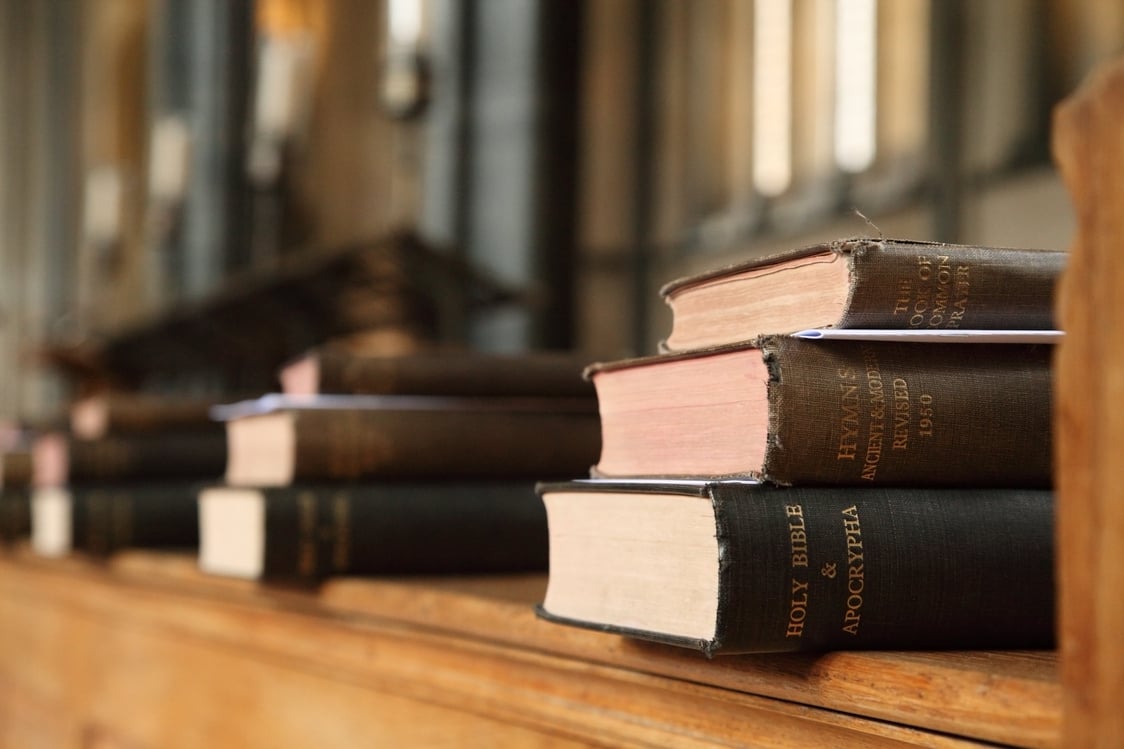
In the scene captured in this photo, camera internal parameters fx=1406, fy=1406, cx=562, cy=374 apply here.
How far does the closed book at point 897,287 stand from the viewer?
78 centimetres

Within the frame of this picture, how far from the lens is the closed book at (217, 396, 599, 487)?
4.39ft

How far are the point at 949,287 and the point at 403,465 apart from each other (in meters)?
0.69

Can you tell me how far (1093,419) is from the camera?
0.51m

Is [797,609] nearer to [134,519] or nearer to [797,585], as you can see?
[797,585]

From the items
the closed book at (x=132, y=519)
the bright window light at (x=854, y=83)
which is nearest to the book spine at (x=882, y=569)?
the closed book at (x=132, y=519)

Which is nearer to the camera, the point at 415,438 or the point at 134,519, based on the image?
the point at 415,438

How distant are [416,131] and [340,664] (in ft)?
25.2

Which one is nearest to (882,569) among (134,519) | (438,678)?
(438,678)

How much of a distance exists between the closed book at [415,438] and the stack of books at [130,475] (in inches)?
22.6

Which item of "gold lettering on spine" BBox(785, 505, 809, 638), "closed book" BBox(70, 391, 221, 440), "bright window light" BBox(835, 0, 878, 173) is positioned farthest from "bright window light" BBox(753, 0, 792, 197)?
"gold lettering on spine" BBox(785, 505, 809, 638)

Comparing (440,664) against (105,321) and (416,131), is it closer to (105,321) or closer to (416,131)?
(416,131)

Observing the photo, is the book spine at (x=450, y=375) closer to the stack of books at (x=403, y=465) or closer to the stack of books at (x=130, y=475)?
the stack of books at (x=403, y=465)

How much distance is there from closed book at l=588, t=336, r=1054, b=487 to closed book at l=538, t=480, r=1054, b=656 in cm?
2

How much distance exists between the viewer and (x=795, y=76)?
830 centimetres
